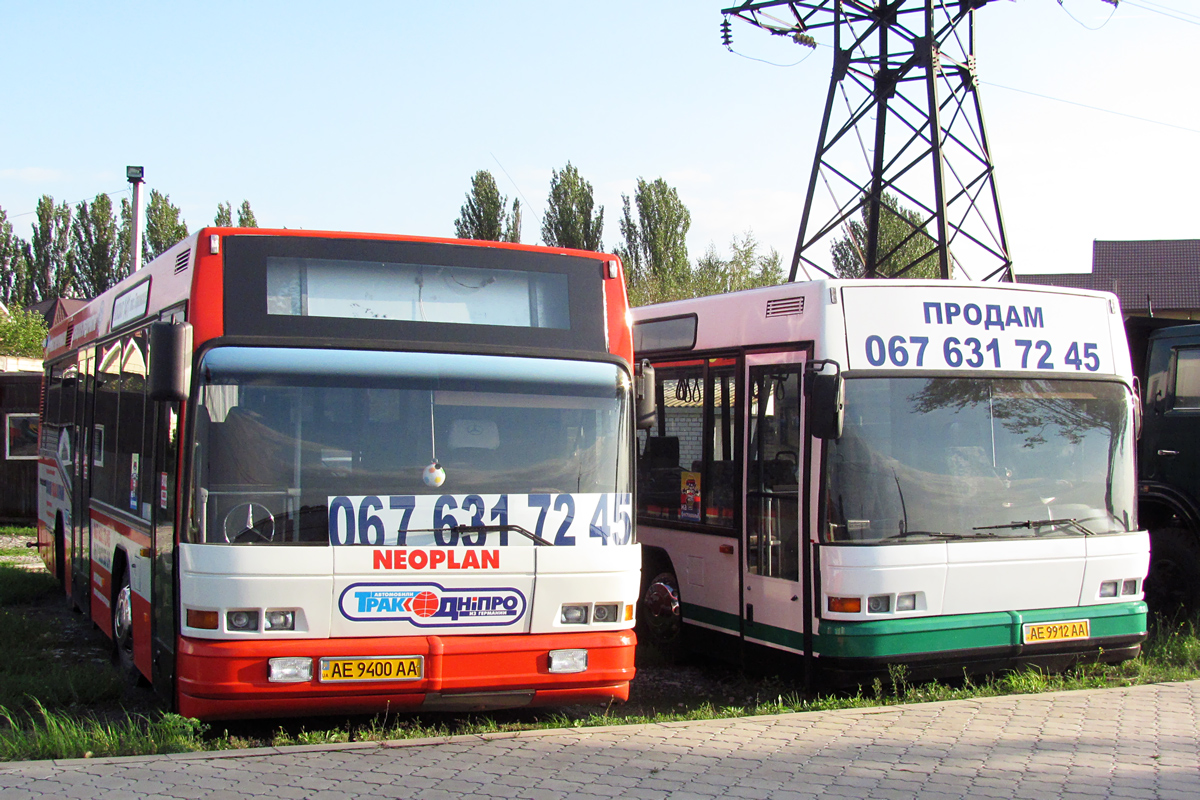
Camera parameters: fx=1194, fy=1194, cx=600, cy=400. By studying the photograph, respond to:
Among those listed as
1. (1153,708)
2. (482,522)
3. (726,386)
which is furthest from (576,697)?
(1153,708)

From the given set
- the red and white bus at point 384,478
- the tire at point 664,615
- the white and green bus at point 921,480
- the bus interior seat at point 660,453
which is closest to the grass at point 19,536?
the tire at point 664,615

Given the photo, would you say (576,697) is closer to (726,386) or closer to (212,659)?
(212,659)

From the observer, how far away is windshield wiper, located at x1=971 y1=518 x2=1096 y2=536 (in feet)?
25.9

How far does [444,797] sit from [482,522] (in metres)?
1.54

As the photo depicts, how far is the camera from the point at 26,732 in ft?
21.5

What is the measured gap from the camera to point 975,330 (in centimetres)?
805

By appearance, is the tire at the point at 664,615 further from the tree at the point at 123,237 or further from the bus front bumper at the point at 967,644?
the tree at the point at 123,237

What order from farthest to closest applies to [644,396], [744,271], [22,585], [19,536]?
Answer: [744,271], [19,536], [22,585], [644,396]

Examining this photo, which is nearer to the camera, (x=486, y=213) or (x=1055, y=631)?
(x=1055, y=631)

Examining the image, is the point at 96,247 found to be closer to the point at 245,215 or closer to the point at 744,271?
the point at 245,215

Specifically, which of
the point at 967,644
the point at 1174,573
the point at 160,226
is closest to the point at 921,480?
the point at 967,644

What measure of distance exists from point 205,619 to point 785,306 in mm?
4268

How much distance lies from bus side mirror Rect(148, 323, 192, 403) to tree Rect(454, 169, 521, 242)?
165 feet

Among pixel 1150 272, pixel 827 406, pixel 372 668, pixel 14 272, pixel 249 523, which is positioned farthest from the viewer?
pixel 14 272
